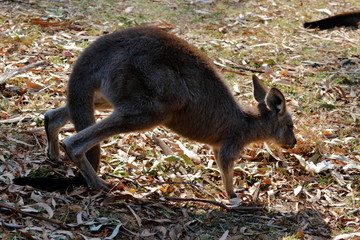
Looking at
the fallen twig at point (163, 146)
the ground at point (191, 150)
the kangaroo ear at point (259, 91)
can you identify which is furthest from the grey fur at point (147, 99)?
the fallen twig at point (163, 146)

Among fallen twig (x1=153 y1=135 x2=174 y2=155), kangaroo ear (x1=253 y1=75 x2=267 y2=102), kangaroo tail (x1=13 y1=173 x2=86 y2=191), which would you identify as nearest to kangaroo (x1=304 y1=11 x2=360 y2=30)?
kangaroo ear (x1=253 y1=75 x2=267 y2=102)

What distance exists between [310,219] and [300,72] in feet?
10.4

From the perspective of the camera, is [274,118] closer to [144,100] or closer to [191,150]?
[191,150]

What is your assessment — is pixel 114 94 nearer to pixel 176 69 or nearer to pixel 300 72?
pixel 176 69

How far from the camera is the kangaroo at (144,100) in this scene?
13.8 ft

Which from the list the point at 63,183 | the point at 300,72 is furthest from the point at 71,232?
the point at 300,72

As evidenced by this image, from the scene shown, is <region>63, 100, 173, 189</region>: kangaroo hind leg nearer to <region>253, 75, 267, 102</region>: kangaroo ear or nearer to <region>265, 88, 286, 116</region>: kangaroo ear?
<region>265, 88, 286, 116</region>: kangaroo ear

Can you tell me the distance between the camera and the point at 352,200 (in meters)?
4.80

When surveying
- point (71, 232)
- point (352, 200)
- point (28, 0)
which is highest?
point (28, 0)

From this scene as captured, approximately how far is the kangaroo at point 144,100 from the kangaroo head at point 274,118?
0.19ft

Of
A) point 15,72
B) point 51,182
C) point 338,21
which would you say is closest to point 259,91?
point 51,182

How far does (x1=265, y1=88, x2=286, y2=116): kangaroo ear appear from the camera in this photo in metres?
4.86

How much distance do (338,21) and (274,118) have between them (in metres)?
4.22

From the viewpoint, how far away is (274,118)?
512cm
